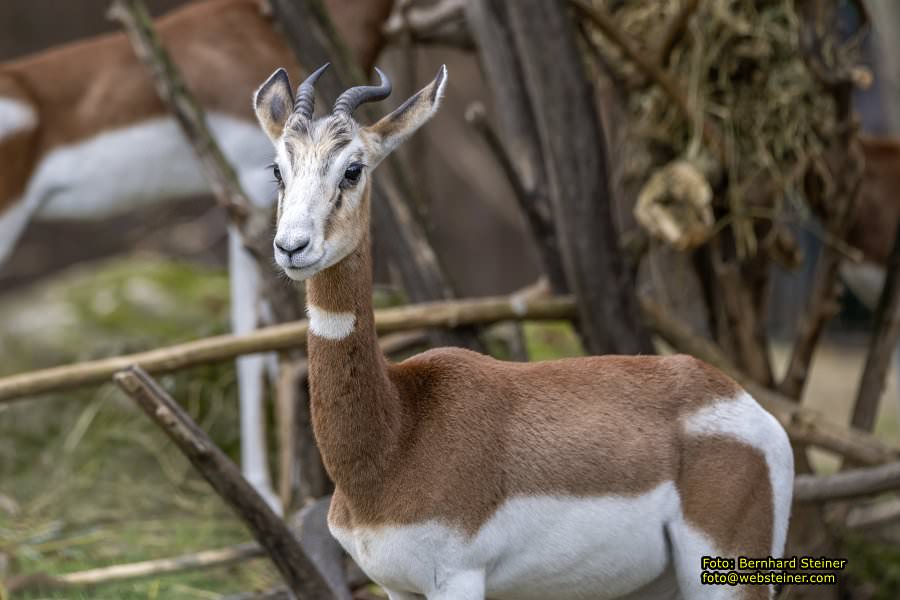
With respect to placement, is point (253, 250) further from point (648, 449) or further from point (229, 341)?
point (648, 449)

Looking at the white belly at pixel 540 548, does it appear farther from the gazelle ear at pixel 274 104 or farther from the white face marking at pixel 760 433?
the gazelle ear at pixel 274 104

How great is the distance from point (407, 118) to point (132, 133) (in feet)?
5.77

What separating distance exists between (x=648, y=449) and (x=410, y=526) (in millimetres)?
379

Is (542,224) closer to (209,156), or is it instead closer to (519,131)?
(519,131)

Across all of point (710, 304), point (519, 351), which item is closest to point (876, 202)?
point (710, 304)

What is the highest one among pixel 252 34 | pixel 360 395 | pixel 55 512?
pixel 252 34

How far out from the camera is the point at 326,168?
5.52 feet

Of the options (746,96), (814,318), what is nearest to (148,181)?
(746,96)

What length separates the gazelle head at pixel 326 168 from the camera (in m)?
1.61

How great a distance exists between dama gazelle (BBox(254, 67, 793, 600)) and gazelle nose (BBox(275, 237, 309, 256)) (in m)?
0.06

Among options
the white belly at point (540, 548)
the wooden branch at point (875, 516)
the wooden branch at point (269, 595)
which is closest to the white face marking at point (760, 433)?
the white belly at point (540, 548)

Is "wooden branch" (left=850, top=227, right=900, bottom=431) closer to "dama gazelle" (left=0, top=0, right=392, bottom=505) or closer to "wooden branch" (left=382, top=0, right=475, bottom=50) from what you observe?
"wooden branch" (left=382, top=0, right=475, bottom=50)

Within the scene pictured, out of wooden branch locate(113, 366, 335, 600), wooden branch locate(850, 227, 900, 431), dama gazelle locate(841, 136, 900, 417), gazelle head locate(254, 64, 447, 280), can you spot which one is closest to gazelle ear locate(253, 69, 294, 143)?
Result: gazelle head locate(254, 64, 447, 280)

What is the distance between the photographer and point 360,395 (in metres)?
1.76
